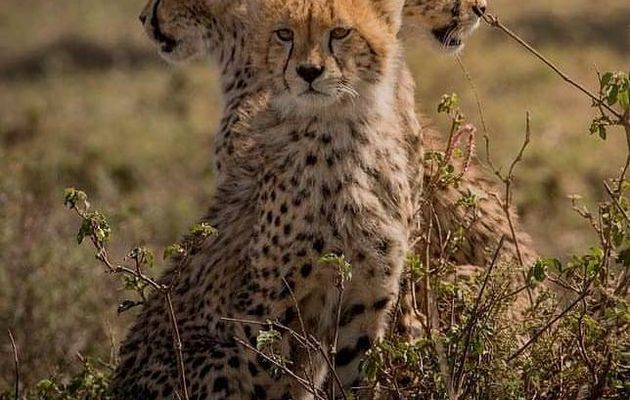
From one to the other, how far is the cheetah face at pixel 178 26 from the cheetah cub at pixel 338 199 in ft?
5.15

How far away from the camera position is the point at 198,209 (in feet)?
22.4

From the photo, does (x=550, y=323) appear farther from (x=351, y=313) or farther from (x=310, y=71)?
(x=310, y=71)

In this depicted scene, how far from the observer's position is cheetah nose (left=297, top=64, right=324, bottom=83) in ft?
11.9

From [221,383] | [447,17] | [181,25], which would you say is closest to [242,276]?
[221,383]

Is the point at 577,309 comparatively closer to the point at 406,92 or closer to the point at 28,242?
the point at 406,92

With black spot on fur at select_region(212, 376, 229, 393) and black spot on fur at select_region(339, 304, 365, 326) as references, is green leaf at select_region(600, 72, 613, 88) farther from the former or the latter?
black spot on fur at select_region(212, 376, 229, 393)

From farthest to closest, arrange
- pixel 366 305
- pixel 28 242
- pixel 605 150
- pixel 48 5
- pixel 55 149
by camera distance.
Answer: pixel 48 5, pixel 55 149, pixel 605 150, pixel 28 242, pixel 366 305

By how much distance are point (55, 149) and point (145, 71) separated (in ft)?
7.14

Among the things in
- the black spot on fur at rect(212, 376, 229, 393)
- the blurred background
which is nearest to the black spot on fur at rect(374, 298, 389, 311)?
the black spot on fur at rect(212, 376, 229, 393)

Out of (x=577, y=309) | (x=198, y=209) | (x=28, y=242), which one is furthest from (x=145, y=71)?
(x=577, y=309)

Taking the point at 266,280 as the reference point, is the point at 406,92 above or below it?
above

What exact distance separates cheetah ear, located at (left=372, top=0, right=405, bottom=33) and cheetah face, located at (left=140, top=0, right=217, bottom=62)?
5.36ft

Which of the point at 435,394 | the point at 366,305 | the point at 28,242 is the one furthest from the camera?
the point at 28,242

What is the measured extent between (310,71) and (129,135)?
4.85 meters
